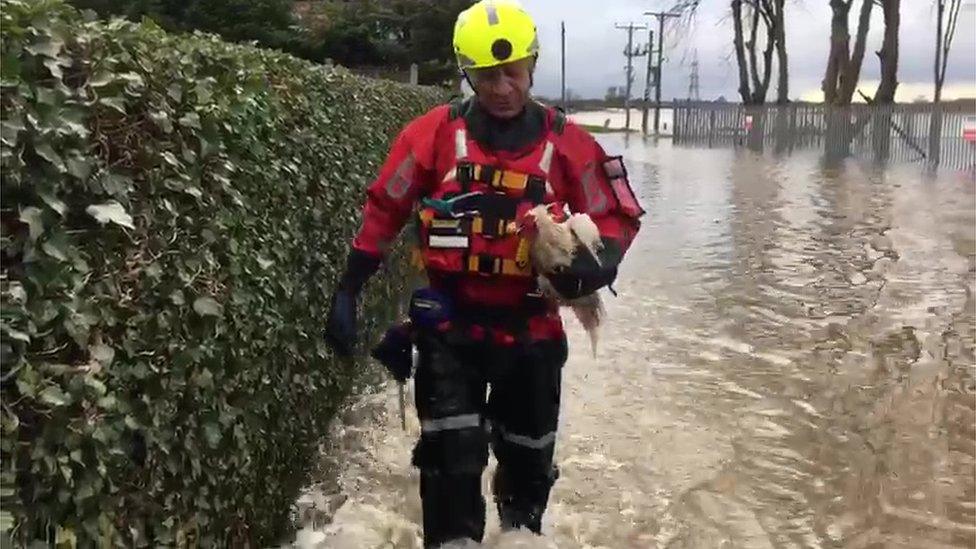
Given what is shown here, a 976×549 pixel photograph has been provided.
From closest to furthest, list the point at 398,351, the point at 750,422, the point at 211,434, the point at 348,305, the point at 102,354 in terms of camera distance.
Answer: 1. the point at 102,354
2. the point at 211,434
3. the point at 348,305
4. the point at 398,351
5. the point at 750,422

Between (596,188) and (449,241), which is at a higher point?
(596,188)

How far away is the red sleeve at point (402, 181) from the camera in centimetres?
375

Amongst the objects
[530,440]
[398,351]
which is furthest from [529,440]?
[398,351]

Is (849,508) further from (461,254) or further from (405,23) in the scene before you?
(405,23)

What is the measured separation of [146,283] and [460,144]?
134 centimetres

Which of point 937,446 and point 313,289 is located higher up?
point 313,289

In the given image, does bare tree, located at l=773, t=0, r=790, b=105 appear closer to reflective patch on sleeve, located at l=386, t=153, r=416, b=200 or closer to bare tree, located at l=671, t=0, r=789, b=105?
bare tree, located at l=671, t=0, r=789, b=105

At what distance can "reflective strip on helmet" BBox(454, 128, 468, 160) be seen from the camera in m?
3.67

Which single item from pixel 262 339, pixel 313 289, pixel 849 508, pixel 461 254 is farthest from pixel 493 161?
pixel 849 508

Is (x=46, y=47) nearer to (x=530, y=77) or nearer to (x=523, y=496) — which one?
(x=530, y=77)

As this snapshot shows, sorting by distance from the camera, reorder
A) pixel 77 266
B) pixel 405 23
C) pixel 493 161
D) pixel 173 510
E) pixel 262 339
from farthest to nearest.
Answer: pixel 405 23 → pixel 262 339 → pixel 493 161 → pixel 173 510 → pixel 77 266

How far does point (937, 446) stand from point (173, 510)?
4.47 metres

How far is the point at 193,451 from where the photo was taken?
320 cm

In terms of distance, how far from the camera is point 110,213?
2.36 meters
